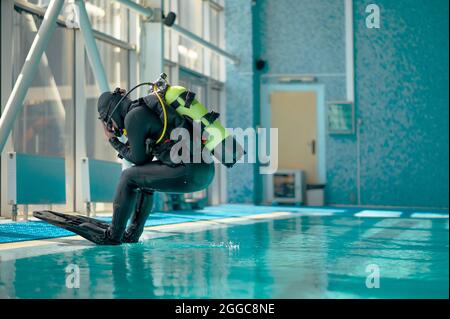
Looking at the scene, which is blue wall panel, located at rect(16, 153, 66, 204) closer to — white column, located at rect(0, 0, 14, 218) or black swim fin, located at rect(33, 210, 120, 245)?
white column, located at rect(0, 0, 14, 218)

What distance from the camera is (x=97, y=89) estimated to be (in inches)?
415

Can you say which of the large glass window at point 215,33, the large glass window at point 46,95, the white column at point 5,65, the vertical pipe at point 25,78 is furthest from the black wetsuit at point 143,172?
the large glass window at point 215,33

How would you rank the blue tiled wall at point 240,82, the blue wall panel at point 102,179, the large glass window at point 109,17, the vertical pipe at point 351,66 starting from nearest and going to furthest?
the blue wall panel at point 102,179 → the large glass window at point 109,17 → the vertical pipe at point 351,66 → the blue tiled wall at point 240,82

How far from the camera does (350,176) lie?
15633 mm

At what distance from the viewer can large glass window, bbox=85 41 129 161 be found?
10539 millimetres

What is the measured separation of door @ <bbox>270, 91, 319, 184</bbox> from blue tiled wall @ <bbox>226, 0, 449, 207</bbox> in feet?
1.51

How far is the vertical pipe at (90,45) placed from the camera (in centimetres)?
855

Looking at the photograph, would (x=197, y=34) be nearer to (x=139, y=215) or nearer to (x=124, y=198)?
(x=139, y=215)

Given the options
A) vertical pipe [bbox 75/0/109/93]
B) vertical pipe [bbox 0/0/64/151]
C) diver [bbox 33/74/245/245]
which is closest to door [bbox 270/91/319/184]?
vertical pipe [bbox 75/0/109/93]

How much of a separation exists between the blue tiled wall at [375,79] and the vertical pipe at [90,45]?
23.0 ft

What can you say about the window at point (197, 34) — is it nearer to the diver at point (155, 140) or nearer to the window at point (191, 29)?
the window at point (191, 29)
